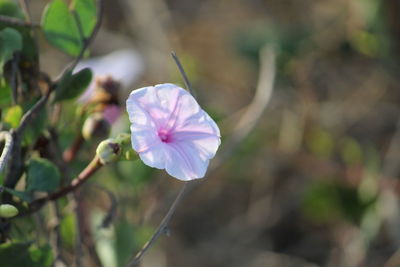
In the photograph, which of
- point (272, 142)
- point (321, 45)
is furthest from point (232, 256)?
point (321, 45)

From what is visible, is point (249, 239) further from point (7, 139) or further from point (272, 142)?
point (7, 139)

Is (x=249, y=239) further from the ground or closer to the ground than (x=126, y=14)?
closer to the ground

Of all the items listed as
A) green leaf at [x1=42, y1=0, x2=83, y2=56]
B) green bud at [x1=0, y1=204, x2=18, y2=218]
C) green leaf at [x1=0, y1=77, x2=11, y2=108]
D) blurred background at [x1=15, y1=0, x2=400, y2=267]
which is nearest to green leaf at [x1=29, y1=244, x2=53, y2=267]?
green bud at [x1=0, y1=204, x2=18, y2=218]

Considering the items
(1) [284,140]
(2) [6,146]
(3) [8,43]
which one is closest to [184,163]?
(2) [6,146]

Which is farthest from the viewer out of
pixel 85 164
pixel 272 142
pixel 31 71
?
pixel 272 142

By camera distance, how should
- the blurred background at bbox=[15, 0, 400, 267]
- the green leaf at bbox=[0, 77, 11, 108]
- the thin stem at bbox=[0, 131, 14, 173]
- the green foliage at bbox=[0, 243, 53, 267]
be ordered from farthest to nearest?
the blurred background at bbox=[15, 0, 400, 267], the green leaf at bbox=[0, 77, 11, 108], the green foliage at bbox=[0, 243, 53, 267], the thin stem at bbox=[0, 131, 14, 173]

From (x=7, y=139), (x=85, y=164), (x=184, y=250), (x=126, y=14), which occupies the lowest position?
(x=184, y=250)

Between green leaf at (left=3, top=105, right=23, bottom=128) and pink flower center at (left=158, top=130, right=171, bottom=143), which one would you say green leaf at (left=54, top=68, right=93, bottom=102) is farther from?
pink flower center at (left=158, top=130, right=171, bottom=143)
